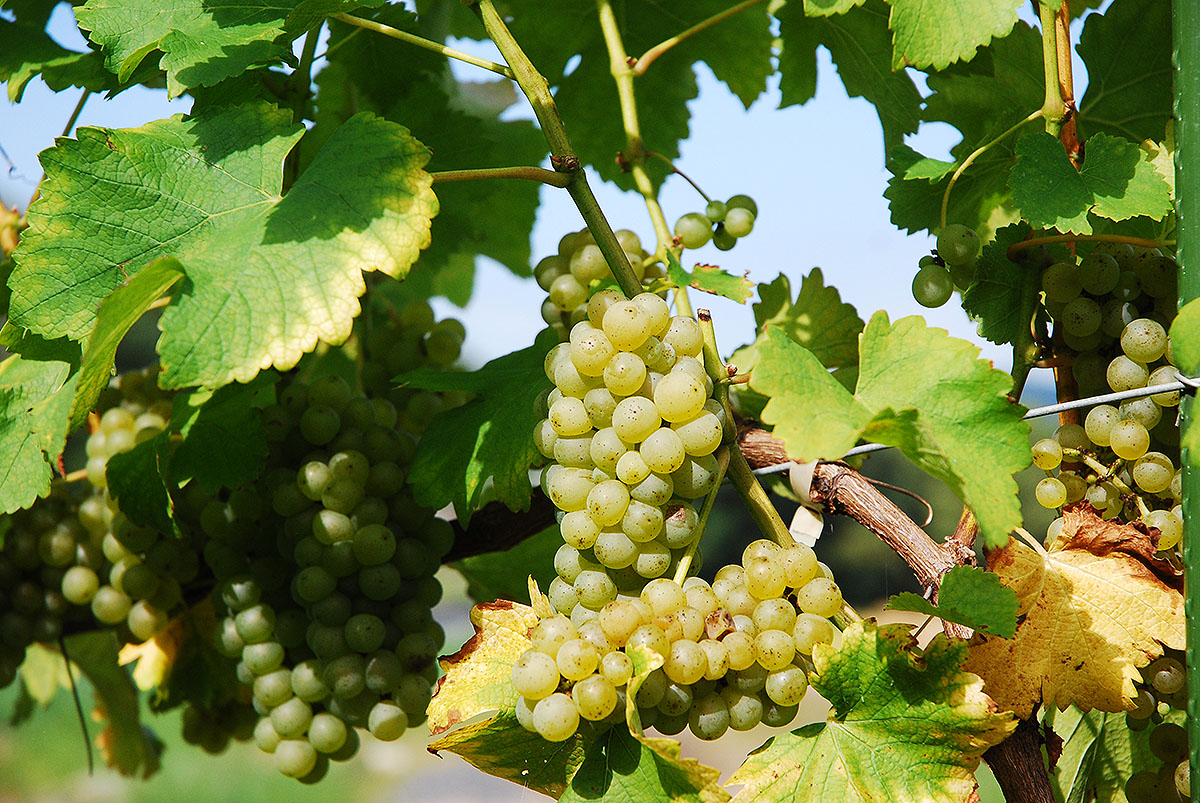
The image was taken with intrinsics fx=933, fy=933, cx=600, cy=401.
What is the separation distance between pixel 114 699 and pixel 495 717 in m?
0.79

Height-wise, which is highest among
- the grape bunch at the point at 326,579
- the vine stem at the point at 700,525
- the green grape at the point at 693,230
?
the green grape at the point at 693,230

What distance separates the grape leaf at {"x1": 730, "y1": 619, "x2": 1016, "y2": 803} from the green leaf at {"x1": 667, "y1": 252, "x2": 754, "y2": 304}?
0.21 m

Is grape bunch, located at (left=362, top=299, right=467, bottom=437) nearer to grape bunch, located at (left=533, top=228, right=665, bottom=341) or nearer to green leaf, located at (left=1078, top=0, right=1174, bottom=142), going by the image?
grape bunch, located at (left=533, top=228, right=665, bottom=341)

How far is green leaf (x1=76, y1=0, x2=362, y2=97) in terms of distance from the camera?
57 centimetres

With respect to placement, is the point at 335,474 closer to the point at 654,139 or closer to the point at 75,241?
the point at 75,241

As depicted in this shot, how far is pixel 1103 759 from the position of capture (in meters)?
0.67

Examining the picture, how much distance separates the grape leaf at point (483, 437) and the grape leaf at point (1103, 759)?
1.37 ft

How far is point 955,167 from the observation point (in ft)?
2.04

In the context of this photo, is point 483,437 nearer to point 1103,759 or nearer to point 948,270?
point 948,270

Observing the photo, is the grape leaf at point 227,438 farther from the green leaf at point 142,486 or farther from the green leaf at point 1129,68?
the green leaf at point 1129,68

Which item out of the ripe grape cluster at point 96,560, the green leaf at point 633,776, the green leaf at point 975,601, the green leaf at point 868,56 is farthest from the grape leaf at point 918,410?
the ripe grape cluster at point 96,560

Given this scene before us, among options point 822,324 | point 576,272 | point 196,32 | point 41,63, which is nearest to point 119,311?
point 196,32

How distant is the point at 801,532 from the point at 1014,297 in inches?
8.2

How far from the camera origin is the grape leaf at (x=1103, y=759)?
66cm
